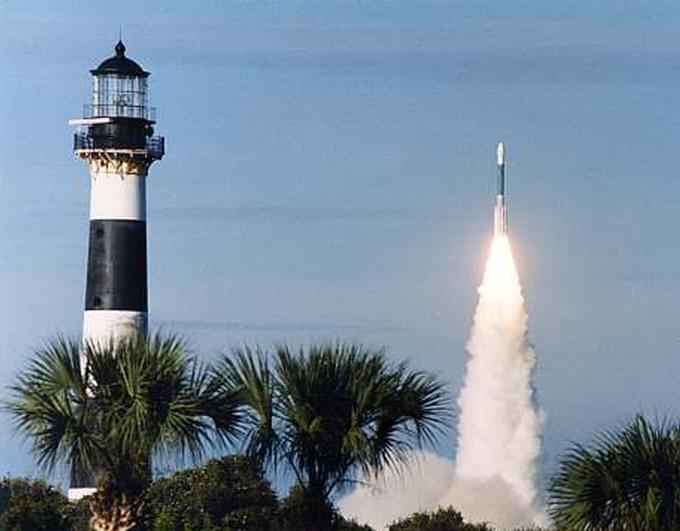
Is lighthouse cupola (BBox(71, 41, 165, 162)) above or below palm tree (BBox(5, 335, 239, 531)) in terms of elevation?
above

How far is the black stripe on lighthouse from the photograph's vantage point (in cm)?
→ 7650

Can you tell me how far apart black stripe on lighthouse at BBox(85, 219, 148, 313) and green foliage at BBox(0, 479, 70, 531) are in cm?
576

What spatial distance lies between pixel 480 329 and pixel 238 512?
3195 cm

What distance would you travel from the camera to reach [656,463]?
45.5 meters

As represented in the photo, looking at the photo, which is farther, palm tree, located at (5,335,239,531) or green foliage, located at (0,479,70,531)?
green foliage, located at (0,479,70,531)

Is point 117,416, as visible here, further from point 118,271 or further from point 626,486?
point 118,271

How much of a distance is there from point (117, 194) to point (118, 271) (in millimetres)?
2716

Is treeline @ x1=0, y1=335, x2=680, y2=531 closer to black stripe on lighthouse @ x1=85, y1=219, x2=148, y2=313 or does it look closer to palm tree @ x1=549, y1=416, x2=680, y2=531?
palm tree @ x1=549, y1=416, x2=680, y2=531

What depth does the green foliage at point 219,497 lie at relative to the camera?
213 feet

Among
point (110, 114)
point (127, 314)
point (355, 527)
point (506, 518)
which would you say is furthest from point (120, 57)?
point (506, 518)

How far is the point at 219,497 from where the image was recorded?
71312 mm

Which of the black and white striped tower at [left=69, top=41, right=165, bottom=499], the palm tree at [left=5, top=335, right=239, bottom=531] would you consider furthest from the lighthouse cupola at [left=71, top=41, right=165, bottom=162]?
the palm tree at [left=5, top=335, right=239, bottom=531]

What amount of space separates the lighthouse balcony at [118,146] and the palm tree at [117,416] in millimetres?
34081

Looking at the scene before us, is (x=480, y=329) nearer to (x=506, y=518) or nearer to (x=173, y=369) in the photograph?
(x=506, y=518)
